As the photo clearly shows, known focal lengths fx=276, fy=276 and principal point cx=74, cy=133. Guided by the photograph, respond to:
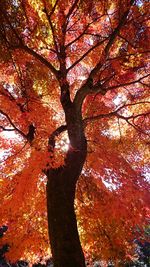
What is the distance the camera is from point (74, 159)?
6.66 m

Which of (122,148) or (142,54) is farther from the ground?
(142,54)

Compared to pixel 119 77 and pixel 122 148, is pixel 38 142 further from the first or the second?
pixel 122 148

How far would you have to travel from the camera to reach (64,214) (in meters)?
5.75

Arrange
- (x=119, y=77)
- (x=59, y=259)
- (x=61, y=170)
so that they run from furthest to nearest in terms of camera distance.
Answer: (x=119, y=77) → (x=61, y=170) → (x=59, y=259)

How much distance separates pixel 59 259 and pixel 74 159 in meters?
2.28

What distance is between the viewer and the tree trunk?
5.30 meters

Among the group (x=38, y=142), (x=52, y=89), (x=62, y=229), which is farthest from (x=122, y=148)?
(x=62, y=229)

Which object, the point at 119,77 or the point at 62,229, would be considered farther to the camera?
the point at 119,77

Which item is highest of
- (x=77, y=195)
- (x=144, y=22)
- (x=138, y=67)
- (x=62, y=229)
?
(x=144, y=22)

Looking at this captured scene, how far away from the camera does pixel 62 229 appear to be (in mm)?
5559

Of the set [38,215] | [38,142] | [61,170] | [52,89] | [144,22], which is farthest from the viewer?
[52,89]

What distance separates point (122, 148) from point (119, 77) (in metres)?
3.55

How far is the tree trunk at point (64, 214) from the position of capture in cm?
530

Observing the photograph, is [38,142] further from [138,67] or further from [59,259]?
[138,67]
